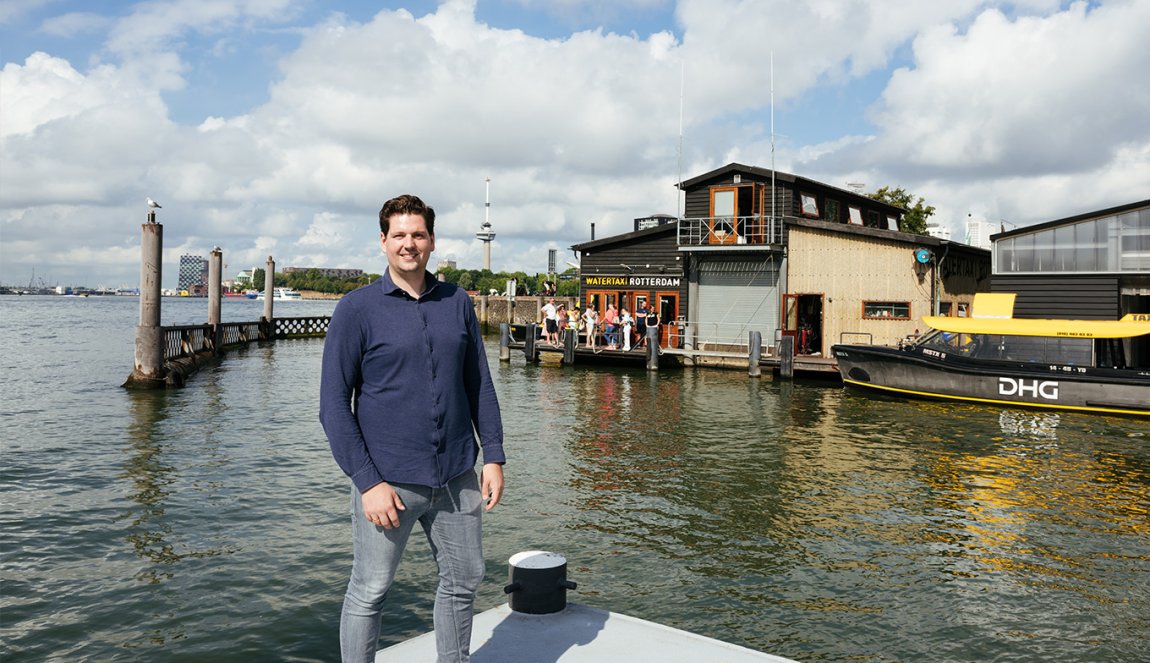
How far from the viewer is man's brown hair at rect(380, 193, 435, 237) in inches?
133

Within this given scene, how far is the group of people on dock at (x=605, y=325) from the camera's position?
2911 centimetres

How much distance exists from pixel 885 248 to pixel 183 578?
23738 mm

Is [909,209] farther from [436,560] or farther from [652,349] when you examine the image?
[436,560]

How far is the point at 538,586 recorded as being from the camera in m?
4.64

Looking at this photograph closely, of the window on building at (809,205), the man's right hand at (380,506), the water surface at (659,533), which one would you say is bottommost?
the water surface at (659,533)

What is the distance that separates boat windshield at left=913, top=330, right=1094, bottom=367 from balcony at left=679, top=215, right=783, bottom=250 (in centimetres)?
847

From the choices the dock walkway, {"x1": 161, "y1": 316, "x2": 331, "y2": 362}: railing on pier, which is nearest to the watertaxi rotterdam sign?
the dock walkway

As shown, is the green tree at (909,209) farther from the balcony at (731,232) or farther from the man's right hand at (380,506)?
the man's right hand at (380,506)

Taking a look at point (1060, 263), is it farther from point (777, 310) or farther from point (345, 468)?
point (345, 468)

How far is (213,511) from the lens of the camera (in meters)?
8.73

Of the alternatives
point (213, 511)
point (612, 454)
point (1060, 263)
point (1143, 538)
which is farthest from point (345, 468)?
point (1060, 263)

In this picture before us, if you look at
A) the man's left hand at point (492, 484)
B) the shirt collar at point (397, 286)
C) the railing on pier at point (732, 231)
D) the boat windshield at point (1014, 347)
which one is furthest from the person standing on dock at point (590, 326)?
the shirt collar at point (397, 286)

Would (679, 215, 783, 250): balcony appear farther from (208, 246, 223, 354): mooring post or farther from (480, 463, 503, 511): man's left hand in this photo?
(480, 463, 503, 511): man's left hand

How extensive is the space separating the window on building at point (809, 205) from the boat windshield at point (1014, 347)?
10015mm
